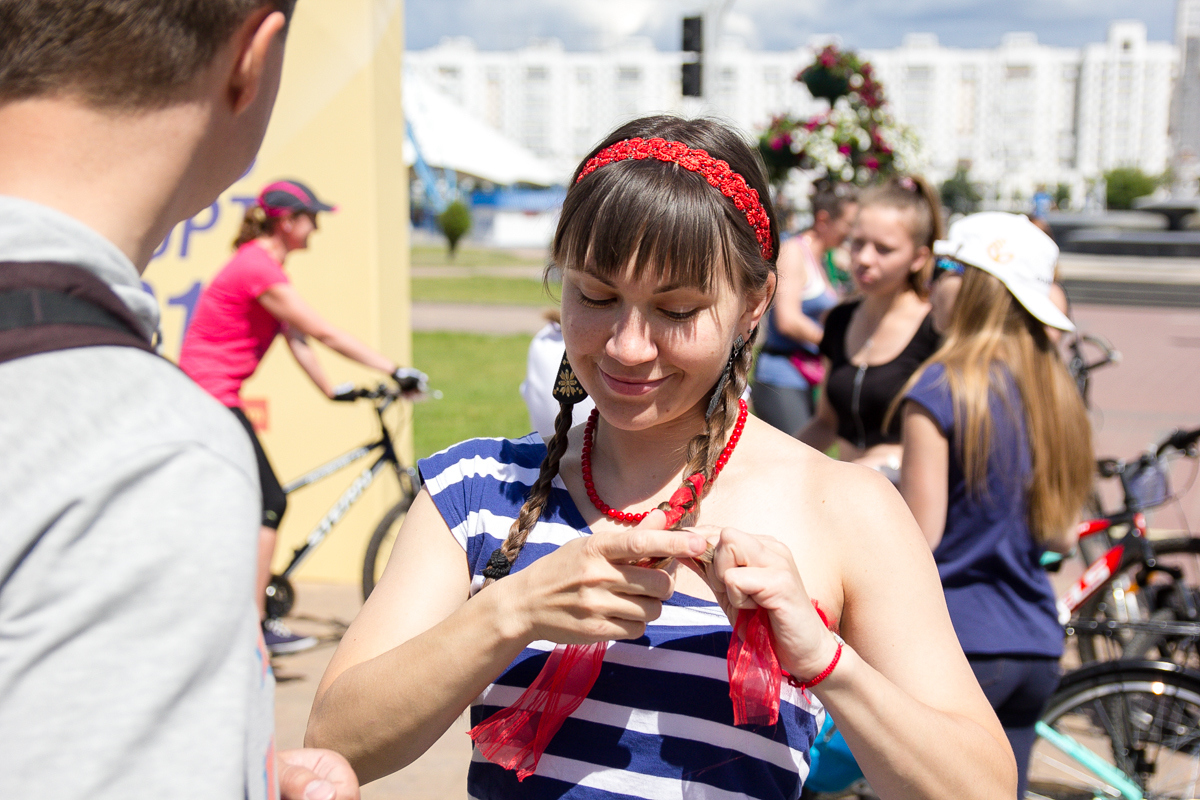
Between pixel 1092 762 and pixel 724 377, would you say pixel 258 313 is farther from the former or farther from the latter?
pixel 1092 762

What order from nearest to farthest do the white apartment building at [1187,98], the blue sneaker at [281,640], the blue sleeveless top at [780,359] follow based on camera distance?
the blue sneaker at [281,640]
the blue sleeveless top at [780,359]
the white apartment building at [1187,98]

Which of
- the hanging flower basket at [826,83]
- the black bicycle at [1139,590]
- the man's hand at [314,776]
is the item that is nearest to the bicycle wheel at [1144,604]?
the black bicycle at [1139,590]

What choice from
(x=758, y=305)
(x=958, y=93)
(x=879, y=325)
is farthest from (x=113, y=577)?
(x=958, y=93)

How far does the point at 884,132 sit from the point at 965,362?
23.7 feet

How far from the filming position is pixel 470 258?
40781 millimetres

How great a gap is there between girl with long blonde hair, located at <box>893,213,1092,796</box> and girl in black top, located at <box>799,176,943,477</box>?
0.81 meters

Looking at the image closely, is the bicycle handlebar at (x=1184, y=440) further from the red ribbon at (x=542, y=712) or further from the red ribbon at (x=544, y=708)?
the red ribbon at (x=544, y=708)

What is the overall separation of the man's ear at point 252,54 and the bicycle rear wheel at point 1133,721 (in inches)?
125

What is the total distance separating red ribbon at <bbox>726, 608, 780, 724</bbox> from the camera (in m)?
1.23

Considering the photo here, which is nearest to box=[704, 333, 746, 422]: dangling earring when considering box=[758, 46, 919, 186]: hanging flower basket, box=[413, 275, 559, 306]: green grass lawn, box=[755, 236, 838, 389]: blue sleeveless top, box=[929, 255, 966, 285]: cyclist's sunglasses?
box=[929, 255, 966, 285]: cyclist's sunglasses

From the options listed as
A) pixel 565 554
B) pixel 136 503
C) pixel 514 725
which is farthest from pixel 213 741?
pixel 514 725

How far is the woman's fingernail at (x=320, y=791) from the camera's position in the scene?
1003 mm

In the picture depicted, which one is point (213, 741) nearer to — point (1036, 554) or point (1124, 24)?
point (1036, 554)

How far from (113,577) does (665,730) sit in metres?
0.91
